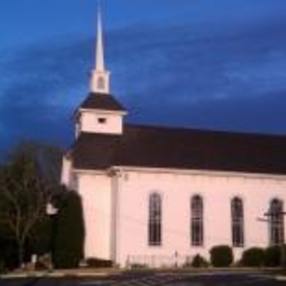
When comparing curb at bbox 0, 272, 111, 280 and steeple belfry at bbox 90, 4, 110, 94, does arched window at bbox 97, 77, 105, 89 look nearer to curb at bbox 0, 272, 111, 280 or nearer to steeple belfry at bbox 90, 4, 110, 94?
steeple belfry at bbox 90, 4, 110, 94

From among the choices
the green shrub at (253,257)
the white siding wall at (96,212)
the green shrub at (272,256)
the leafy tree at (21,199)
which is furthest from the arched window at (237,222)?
the leafy tree at (21,199)

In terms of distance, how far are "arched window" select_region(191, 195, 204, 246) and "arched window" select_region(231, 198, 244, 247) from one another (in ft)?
8.00

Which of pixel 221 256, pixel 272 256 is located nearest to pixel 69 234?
pixel 221 256

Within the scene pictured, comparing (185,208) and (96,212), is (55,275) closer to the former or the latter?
(96,212)

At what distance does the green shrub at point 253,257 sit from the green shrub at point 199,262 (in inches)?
115

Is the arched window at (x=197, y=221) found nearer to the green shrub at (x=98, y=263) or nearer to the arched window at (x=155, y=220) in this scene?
the arched window at (x=155, y=220)

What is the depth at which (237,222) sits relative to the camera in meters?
61.8

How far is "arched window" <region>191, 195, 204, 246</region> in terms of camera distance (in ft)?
198

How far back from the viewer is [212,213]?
61219 millimetres

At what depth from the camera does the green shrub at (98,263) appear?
57.9 metres

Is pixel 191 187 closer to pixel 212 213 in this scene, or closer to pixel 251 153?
pixel 212 213

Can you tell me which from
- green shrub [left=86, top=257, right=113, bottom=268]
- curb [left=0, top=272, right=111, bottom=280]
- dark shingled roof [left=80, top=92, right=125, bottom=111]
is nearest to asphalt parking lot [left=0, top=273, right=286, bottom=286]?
curb [left=0, top=272, right=111, bottom=280]

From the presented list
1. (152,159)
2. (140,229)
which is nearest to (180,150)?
(152,159)

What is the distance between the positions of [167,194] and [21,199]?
1041 centimetres
